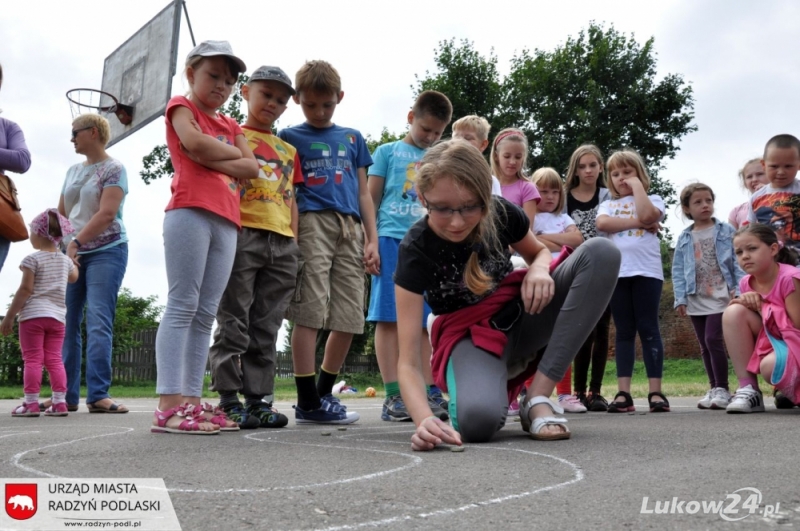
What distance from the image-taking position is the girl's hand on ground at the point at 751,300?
4.86m

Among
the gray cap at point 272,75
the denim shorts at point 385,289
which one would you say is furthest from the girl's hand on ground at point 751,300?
the gray cap at point 272,75

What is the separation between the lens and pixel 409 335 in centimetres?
312

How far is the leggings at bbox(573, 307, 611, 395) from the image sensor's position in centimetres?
555

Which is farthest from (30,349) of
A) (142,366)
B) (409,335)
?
(142,366)

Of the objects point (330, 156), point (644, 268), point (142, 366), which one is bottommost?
point (142, 366)

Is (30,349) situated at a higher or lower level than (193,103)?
lower

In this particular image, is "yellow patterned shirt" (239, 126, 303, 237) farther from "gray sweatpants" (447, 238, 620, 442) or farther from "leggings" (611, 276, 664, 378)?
"leggings" (611, 276, 664, 378)

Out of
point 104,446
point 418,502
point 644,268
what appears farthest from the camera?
point 644,268

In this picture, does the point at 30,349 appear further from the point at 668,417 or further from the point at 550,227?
the point at 668,417

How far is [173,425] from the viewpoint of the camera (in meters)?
3.55

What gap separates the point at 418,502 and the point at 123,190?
174 inches

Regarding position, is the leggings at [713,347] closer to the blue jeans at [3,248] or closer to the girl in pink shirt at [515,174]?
the girl in pink shirt at [515,174]

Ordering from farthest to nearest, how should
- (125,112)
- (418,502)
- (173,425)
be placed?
(125,112)
(173,425)
(418,502)

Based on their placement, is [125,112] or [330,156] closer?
[330,156]
